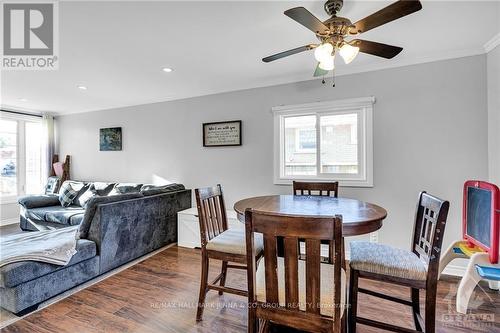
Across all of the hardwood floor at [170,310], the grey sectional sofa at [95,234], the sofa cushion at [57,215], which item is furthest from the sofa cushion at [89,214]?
the sofa cushion at [57,215]

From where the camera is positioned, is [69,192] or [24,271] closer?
[24,271]

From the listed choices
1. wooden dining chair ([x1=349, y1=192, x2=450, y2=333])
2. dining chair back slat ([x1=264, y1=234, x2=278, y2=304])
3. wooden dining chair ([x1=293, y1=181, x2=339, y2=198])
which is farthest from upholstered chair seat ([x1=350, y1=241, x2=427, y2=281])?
wooden dining chair ([x1=293, y1=181, x2=339, y2=198])

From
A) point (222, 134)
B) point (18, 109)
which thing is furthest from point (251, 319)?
point (18, 109)

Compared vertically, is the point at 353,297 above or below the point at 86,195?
below

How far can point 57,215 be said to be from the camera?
3.69 meters

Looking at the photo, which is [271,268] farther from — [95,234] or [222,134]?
[222,134]

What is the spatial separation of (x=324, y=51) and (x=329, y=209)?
1139mm

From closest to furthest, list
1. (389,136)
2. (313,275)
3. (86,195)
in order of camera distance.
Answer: (313,275) → (389,136) → (86,195)

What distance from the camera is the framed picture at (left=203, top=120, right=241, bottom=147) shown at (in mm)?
3740

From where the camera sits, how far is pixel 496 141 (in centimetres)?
235

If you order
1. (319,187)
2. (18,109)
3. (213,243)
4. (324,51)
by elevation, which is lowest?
(213,243)

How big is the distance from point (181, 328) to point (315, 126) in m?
2.68

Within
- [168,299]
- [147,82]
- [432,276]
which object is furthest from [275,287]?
[147,82]

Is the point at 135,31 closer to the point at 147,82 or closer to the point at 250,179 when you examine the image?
the point at 147,82
